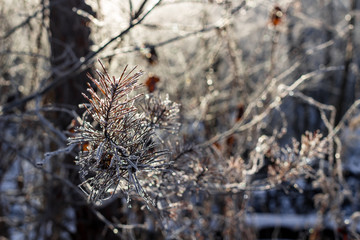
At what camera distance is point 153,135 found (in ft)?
3.01

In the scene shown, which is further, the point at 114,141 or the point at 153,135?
the point at 153,135

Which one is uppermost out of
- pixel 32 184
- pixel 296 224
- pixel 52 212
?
pixel 32 184

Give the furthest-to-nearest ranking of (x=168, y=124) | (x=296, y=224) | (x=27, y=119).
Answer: (x=296, y=224) < (x=27, y=119) < (x=168, y=124)

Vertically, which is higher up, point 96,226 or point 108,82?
point 108,82

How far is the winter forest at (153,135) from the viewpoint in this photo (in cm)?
79

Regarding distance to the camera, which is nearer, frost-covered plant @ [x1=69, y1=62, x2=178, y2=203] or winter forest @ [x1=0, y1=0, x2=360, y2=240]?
frost-covered plant @ [x1=69, y1=62, x2=178, y2=203]

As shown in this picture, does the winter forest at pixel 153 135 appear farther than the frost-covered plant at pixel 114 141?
Yes

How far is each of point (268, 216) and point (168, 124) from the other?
426 centimetres

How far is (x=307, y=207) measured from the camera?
5.16 m

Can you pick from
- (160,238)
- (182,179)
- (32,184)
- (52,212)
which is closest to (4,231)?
(32,184)

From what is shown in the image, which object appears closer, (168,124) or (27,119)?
(168,124)

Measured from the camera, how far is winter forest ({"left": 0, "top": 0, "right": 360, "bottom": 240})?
31.3 inches

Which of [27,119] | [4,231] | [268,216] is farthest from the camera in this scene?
[268,216]

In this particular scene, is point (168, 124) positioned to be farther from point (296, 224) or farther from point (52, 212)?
point (296, 224)
